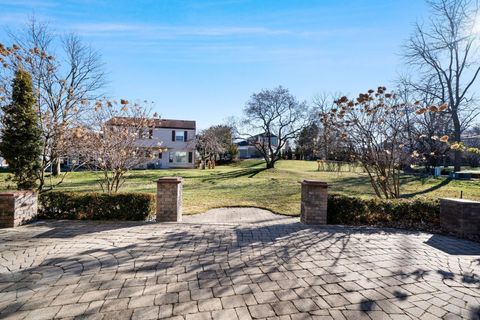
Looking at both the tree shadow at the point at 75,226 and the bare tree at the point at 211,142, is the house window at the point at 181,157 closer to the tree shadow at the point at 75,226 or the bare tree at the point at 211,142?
the bare tree at the point at 211,142

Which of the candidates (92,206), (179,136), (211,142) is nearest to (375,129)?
(92,206)

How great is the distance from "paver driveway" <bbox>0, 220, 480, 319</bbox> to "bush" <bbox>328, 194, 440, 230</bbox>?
34.0 inches

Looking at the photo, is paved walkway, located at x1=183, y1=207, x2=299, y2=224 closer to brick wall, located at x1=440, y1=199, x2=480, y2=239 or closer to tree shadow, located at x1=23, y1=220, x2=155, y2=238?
tree shadow, located at x1=23, y1=220, x2=155, y2=238

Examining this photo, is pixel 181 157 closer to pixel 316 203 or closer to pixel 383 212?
pixel 316 203

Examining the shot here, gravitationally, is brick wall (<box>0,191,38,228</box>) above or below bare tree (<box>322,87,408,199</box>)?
below

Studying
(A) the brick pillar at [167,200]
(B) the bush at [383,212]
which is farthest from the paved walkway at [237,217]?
(B) the bush at [383,212]

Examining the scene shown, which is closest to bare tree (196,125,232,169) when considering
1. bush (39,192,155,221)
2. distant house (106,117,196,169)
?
distant house (106,117,196,169)

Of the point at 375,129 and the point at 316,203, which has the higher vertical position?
→ the point at 375,129

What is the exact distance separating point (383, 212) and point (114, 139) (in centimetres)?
834

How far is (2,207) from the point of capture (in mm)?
5121

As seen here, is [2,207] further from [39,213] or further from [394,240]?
[394,240]

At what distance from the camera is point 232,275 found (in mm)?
3191

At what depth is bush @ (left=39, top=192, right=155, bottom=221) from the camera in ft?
19.5

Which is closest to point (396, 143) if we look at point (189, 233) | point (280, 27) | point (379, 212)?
point (379, 212)
